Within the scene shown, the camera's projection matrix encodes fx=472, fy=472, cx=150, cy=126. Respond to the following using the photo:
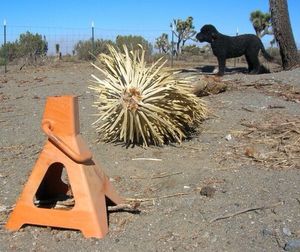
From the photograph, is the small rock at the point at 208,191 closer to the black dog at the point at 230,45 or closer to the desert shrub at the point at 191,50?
the black dog at the point at 230,45

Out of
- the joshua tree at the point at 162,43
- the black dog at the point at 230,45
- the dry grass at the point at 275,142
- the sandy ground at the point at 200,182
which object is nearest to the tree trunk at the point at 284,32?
the black dog at the point at 230,45

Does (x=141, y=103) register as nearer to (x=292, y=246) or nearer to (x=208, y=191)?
(x=208, y=191)

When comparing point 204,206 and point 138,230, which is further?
point 204,206

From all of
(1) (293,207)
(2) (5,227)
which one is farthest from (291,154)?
(2) (5,227)

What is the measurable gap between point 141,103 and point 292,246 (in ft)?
8.32

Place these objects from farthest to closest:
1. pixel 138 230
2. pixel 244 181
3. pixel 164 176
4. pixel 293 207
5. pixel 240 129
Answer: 1. pixel 240 129
2. pixel 164 176
3. pixel 244 181
4. pixel 293 207
5. pixel 138 230

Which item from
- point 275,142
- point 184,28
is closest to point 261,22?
point 184,28

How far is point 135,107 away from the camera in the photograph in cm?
502

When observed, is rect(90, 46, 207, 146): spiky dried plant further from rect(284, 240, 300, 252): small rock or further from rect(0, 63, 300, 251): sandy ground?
rect(284, 240, 300, 252): small rock

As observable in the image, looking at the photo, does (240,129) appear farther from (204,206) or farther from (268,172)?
(204,206)

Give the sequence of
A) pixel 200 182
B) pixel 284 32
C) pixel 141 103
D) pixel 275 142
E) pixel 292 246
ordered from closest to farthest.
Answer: pixel 292 246, pixel 200 182, pixel 141 103, pixel 275 142, pixel 284 32

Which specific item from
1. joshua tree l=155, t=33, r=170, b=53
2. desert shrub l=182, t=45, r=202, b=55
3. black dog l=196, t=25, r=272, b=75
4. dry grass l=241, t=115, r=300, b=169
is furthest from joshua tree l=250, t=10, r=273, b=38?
dry grass l=241, t=115, r=300, b=169

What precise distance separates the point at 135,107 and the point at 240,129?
5.22 feet

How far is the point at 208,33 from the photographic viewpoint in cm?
1265
